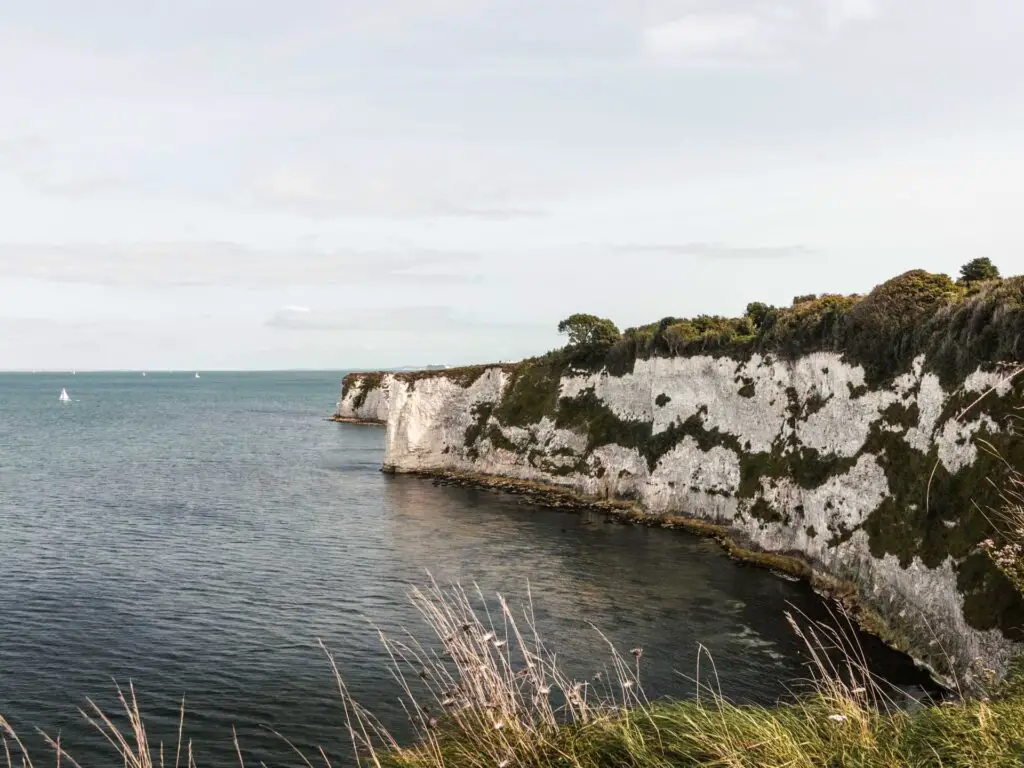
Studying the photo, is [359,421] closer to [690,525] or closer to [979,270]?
[690,525]

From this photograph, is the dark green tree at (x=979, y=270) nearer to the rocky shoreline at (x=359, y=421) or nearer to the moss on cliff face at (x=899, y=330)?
the moss on cliff face at (x=899, y=330)

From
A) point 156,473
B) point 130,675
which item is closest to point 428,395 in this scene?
point 156,473

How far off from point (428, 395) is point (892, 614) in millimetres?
66027

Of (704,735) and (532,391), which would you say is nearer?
(704,735)

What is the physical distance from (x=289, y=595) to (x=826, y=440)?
33.4 m

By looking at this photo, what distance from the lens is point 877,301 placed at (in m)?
44.7

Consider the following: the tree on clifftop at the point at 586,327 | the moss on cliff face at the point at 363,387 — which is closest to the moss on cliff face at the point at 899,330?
the tree on clifftop at the point at 586,327

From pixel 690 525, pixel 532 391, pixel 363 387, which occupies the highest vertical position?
pixel 532 391

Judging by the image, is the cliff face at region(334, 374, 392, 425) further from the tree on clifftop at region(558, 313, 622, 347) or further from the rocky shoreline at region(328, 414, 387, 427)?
the tree on clifftop at region(558, 313, 622, 347)

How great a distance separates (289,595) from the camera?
4053cm

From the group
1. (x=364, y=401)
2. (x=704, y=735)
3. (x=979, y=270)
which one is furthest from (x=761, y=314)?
(x=364, y=401)

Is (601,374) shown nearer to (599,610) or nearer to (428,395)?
(428,395)

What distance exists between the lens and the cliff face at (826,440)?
31.1 metres

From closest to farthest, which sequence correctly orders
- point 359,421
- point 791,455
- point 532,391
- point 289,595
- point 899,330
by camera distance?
1. point 289,595
2. point 899,330
3. point 791,455
4. point 532,391
5. point 359,421
